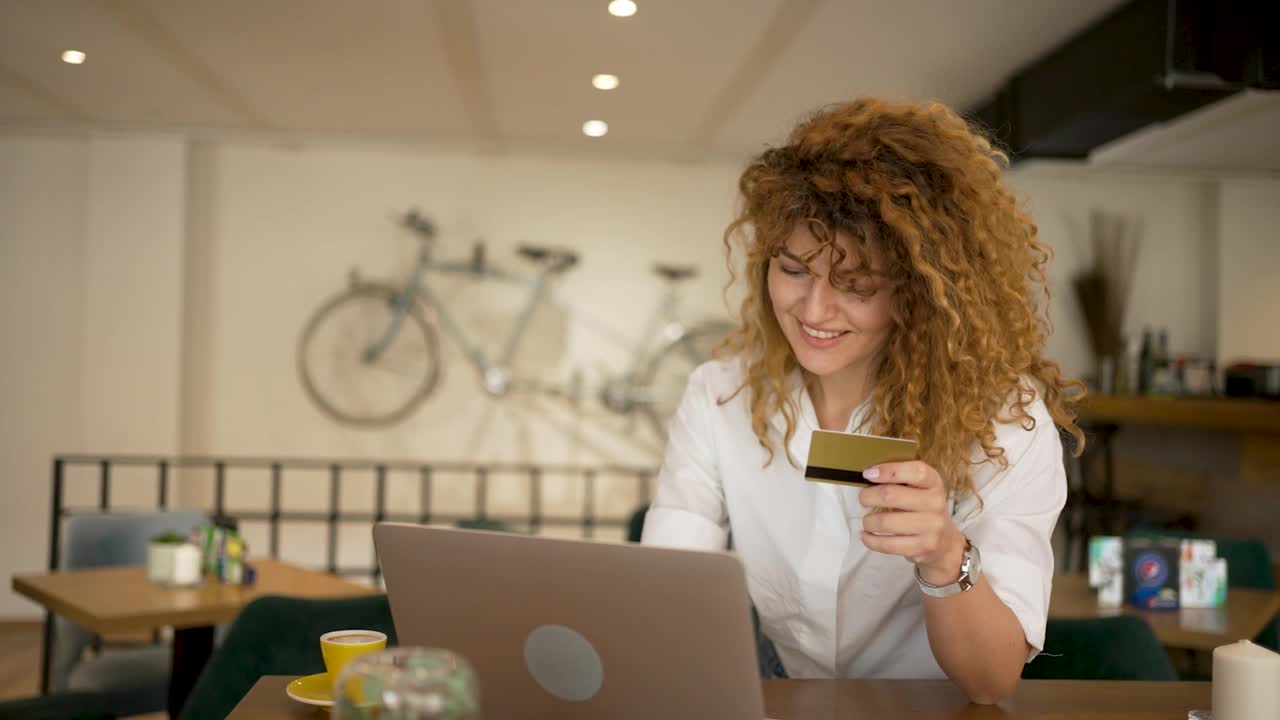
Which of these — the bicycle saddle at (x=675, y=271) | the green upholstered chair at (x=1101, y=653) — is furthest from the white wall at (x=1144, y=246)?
the green upholstered chair at (x=1101, y=653)

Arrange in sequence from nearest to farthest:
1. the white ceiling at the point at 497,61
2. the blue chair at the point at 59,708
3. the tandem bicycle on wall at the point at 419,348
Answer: the blue chair at the point at 59,708, the white ceiling at the point at 497,61, the tandem bicycle on wall at the point at 419,348


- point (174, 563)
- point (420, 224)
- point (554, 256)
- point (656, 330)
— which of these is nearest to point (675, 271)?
point (656, 330)

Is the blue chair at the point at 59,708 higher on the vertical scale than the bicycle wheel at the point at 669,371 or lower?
lower

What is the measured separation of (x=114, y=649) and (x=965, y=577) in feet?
9.16

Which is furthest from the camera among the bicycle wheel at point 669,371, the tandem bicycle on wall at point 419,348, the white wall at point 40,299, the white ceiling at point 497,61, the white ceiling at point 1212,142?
the bicycle wheel at point 669,371

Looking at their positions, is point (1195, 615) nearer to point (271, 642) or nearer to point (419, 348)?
point (271, 642)

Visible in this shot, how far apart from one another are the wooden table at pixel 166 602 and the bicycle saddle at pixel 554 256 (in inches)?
127

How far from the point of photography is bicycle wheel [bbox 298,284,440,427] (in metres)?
5.78

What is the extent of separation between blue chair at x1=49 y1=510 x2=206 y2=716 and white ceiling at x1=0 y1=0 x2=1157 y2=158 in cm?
177

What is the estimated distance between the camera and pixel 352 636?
3.48ft

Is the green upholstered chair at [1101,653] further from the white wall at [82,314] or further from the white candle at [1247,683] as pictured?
the white wall at [82,314]

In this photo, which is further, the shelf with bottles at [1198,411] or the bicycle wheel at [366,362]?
the bicycle wheel at [366,362]

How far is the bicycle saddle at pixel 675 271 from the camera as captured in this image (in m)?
5.85

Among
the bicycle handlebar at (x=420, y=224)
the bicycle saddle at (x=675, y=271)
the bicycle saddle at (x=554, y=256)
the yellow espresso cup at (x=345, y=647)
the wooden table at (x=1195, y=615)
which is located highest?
the bicycle handlebar at (x=420, y=224)
